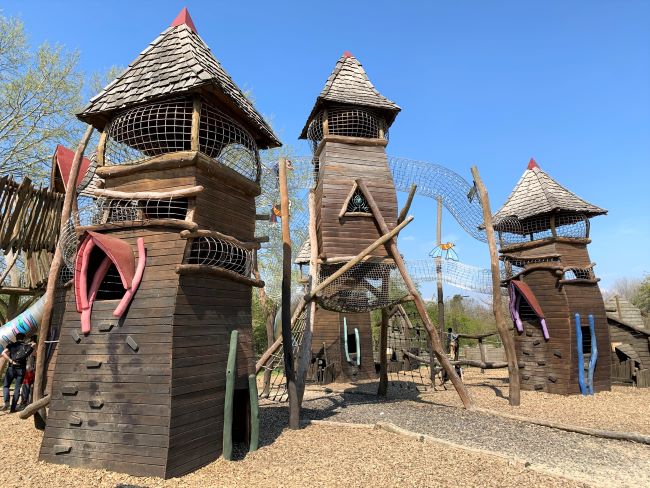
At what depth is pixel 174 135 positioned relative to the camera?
8.06 metres

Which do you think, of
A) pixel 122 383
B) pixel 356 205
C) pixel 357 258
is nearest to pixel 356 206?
pixel 356 205

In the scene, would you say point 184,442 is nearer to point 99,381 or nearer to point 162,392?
point 162,392

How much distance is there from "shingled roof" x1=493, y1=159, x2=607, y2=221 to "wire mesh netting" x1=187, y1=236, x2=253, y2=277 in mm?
11846

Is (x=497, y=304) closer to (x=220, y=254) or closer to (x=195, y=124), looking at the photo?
(x=220, y=254)

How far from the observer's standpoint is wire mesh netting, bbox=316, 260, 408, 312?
10.8m

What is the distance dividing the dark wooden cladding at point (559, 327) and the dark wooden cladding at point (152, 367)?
38.2 ft

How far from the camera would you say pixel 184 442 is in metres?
5.95

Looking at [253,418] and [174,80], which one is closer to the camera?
[174,80]

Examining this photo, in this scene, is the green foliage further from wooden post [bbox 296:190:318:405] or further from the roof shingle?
the roof shingle

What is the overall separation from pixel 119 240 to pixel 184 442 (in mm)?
3219

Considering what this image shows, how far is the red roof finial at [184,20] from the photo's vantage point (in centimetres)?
864

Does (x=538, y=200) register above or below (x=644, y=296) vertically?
above

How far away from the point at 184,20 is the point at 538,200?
525 inches

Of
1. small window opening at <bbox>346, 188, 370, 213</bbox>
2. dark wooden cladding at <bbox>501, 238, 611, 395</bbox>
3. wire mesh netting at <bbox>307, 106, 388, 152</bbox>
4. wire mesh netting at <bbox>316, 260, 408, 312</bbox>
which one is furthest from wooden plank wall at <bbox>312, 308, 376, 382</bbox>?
wire mesh netting at <bbox>307, 106, 388, 152</bbox>
